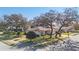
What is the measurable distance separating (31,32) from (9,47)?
26 centimetres

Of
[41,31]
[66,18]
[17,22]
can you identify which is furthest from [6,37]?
[66,18]

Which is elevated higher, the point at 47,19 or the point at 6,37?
the point at 47,19

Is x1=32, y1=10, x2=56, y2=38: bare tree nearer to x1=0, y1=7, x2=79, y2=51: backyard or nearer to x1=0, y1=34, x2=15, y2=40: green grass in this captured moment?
x1=0, y1=7, x2=79, y2=51: backyard

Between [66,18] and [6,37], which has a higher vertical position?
[66,18]

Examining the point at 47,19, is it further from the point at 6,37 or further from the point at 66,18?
the point at 6,37

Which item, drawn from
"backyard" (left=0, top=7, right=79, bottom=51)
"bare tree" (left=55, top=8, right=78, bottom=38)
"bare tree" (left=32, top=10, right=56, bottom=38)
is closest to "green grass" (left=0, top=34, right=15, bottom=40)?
"backyard" (left=0, top=7, right=79, bottom=51)

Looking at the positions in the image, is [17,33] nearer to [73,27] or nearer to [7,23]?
[7,23]

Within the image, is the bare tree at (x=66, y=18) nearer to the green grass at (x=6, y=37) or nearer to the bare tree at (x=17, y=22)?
the bare tree at (x=17, y=22)

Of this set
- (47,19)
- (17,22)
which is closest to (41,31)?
(47,19)

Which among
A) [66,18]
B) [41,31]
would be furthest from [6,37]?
[66,18]

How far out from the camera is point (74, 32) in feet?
8.54

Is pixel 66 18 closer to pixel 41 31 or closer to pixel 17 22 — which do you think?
pixel 41 31

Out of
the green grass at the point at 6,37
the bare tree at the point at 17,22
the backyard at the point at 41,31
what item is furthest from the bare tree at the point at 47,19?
the green grass at the point at 6,37

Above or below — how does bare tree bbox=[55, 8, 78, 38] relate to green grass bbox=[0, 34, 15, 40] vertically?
above
